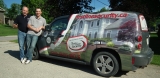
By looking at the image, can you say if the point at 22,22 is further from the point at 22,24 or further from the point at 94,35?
the point at 94,35

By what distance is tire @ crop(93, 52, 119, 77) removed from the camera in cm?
450

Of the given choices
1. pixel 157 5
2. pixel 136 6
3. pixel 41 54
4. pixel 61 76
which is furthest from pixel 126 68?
pixel 157 5

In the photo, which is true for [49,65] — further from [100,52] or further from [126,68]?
[126,68]

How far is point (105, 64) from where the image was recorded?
15.3 feet

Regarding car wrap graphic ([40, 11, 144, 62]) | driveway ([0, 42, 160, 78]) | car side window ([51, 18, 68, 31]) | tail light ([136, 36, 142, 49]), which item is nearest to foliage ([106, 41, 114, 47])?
car wrap graphic ([40, 11, 144, 62])

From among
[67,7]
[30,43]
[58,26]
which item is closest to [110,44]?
[58,26]

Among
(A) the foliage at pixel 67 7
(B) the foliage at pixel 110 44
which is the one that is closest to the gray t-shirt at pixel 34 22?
(B) the foliage at pixel 110 44

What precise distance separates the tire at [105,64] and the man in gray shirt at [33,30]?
223 centimetres

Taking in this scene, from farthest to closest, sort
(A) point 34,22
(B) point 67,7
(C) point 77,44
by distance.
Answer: (B) point 67,7, (A) point 34,22, (C) point 77,44

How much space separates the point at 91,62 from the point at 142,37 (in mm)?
1598

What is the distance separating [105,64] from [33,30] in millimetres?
2682

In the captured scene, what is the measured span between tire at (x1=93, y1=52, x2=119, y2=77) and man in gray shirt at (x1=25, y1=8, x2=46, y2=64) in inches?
87.8

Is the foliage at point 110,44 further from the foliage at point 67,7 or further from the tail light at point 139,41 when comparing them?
the foliage at point 67,7

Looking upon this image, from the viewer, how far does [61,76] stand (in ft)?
15.1
